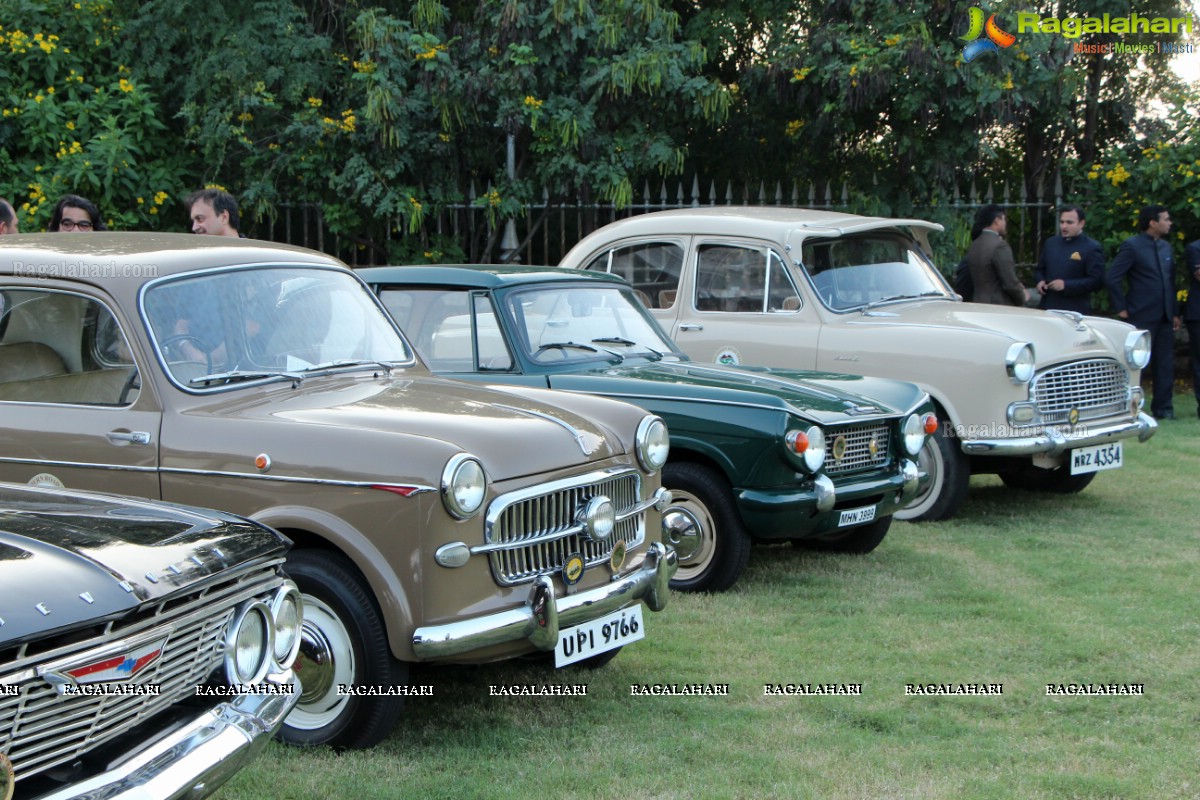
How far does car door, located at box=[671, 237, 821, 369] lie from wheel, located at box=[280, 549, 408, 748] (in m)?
4.65

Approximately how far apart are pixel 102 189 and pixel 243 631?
429 inches

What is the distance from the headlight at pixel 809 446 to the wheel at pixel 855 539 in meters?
1.19

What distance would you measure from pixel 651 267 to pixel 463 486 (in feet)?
16.4

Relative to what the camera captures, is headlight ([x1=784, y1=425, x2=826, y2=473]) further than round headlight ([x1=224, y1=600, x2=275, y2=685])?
Yes

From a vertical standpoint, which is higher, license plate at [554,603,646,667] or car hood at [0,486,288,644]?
car hood at [0,486,288,644]

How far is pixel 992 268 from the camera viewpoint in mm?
10656

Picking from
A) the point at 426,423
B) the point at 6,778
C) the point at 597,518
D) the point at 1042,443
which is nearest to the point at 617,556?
the point at 597,518

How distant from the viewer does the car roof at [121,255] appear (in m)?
4.84

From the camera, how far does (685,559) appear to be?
6691 millimetres

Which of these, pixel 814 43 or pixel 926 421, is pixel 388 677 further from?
pixel 814 43

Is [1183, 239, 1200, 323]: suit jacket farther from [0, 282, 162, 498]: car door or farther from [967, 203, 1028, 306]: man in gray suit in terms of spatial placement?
[0, 282, 162, 498]: car door

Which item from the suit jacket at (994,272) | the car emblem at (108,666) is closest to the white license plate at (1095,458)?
the suit jacket at (994,272)

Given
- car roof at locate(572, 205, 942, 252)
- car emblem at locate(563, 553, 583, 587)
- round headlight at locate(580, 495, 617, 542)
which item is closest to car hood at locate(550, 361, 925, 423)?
car roof at locate(572, 205, 942, 252)

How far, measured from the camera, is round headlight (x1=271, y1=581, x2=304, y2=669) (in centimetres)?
346
